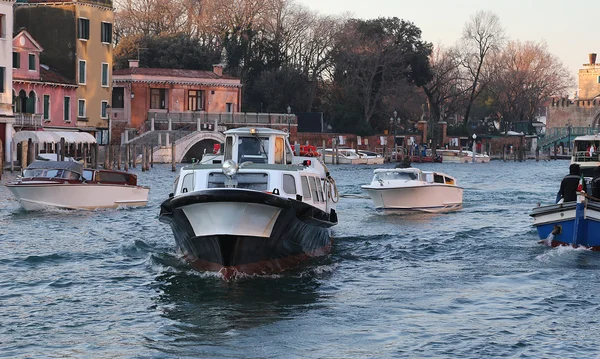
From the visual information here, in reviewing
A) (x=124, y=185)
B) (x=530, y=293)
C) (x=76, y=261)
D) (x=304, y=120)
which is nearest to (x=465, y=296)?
(x=530, y=293)

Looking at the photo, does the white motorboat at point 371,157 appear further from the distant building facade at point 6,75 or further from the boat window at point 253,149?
the boat window at point 253,149

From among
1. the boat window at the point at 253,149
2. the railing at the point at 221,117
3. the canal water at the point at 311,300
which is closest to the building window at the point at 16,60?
the railing at the point at 221,117

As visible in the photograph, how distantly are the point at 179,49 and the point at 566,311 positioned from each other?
2992 inches

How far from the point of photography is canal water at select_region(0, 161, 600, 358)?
1650cm

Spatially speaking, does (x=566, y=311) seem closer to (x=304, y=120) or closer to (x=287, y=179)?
(x=287, y=179)

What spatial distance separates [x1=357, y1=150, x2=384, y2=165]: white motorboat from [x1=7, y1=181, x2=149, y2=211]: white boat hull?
2062 inches

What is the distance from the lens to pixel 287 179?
901 inches

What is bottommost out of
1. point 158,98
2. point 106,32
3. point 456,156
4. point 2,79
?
point 456,156

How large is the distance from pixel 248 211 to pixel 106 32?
55318 millimetres

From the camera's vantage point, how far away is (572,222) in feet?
83.4

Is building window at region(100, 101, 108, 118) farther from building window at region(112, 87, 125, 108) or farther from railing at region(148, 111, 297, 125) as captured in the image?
building window at region(112, 87, 125, 108)

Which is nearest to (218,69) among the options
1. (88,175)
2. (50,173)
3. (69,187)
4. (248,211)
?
(88,175)

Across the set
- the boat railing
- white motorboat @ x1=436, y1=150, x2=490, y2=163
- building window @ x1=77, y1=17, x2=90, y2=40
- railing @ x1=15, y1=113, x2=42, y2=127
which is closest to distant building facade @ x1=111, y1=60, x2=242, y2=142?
building window @ x1=77, y1=17, x2=90, y2=40

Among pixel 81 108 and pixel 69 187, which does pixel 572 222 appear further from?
pixel 81 108
